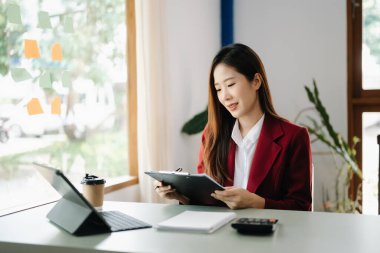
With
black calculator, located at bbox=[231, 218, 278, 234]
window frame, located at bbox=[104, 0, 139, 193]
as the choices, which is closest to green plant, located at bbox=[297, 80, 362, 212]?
window frame, located at bbox=[104, 0, 139, 193]

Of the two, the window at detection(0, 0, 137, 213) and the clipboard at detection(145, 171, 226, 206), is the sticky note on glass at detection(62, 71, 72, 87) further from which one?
the clipboard at detection(145, 171, 226, 206)

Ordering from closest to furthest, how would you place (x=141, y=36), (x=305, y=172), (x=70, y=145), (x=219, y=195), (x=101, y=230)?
(x=101, y=230)
(x=219, y=195)
(x=305, y=172)
(x=70, y=145)
(x=141, y=36)

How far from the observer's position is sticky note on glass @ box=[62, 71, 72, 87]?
8.68 feet

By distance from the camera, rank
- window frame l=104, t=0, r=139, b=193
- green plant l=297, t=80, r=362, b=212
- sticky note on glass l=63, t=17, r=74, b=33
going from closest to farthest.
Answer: sticky note on glass l=63, t=17, r=74, b=33, window frame l=104, t=0, r=139, b=193, green plant l=297, t=80, r=362, b=212

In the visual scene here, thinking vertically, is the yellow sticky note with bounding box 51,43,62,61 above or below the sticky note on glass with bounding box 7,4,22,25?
below

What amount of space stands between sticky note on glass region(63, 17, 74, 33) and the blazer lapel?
1.20 metres

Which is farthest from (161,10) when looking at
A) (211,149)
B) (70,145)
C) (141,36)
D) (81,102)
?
(211,149)

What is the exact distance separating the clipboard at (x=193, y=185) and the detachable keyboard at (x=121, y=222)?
19cm

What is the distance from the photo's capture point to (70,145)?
2756mm

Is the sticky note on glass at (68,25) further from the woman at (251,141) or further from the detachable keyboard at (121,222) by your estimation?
the detachable keyboard at (121,222)

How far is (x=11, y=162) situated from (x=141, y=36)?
1115 mm

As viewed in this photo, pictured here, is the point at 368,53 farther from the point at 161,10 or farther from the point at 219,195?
the point at 219,195

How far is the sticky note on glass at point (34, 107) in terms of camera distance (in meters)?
2.41

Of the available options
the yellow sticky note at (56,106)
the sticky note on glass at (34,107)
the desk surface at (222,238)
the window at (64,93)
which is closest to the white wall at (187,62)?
the window at (64,93)
